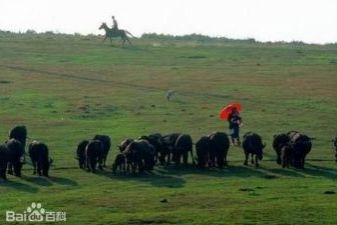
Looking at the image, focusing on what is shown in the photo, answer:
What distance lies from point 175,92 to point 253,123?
1156 centimetres

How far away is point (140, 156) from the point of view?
38.9 meters

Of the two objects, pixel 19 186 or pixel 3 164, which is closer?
pixel 19 186

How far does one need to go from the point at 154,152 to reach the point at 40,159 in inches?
173

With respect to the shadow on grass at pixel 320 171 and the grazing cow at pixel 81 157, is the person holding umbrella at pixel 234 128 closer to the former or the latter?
the shadow on grass at pixel 320 171

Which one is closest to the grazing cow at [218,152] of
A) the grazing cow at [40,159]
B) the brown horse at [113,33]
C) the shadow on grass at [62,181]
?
the shadow on grass at [62,181]

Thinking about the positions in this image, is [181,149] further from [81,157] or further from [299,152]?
[299,152]

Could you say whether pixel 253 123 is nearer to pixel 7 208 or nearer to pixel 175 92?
pixel 175 92

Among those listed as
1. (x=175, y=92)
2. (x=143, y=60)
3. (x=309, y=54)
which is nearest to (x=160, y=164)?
(x=175, y=92)

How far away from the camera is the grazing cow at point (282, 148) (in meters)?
40.6

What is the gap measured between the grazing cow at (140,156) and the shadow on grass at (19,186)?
4.37 meters

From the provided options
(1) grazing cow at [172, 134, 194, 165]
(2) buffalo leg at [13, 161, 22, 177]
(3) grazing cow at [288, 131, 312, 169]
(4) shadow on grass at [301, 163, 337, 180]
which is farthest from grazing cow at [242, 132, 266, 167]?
(2) buffalo leg at [13, 161, 22, 177]

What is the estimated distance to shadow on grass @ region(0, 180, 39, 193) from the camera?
35.4 metres

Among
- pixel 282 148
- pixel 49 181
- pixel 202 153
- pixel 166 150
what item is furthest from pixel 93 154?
pixel 282 148

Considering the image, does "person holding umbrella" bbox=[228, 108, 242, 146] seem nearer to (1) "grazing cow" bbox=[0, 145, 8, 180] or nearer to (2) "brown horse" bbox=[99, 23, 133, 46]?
(1) "grazing cow" bbox=[0, 145, 8, 180]
